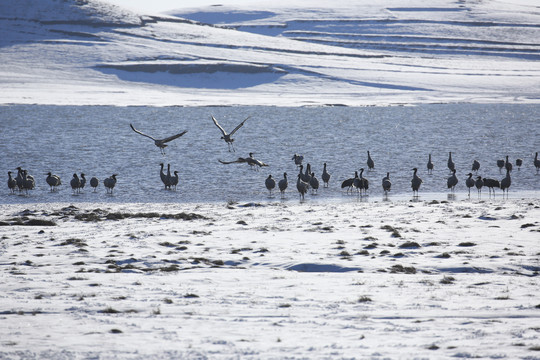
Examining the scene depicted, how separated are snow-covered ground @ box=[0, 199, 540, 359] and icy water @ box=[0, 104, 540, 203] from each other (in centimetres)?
999

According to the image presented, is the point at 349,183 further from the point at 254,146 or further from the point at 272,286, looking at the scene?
the point at 254,146

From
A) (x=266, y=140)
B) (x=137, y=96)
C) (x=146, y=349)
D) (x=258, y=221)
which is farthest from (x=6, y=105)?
(x=146, y=349)

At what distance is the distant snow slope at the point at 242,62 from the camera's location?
99.9m

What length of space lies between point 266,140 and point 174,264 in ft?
133

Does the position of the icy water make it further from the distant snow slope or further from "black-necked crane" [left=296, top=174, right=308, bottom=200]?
the distant snow slope

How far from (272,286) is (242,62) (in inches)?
4137

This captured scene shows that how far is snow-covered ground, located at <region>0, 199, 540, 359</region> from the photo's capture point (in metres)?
9.81

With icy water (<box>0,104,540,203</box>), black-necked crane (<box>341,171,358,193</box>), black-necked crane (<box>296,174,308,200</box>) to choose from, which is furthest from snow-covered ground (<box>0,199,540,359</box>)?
icy water (<box>0,104,540,203</box>)

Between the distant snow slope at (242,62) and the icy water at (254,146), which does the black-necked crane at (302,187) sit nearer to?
the icy water at (254,146)

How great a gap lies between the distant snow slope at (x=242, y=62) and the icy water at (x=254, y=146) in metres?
13.8

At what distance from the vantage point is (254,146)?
52406 mm

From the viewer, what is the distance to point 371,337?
10.1 m

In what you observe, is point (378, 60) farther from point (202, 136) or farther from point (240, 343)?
point (240, 343)

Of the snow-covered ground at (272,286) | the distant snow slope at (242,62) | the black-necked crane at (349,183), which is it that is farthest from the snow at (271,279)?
the distant snow slope at (242,62)
